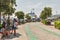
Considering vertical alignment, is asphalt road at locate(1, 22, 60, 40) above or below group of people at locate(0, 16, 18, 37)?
below

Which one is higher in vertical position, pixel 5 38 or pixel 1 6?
pixel 1 6

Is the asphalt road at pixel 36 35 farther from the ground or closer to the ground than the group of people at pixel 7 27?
closer to the ground

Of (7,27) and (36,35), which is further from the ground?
(7,27)

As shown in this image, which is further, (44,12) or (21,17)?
(21,17)

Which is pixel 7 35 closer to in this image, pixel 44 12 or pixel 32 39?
pixel 32 39

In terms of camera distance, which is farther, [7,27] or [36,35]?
[36,35]

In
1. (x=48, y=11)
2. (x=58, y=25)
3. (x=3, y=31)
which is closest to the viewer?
(x=3, y=31)

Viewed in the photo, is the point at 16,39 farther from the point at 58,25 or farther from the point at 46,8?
the point at 46,8

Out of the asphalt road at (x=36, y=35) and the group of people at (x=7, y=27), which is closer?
the group of people at (x=7, y=27)

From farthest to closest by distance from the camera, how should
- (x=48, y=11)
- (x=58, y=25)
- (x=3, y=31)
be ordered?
1. (x=48, y=11)
2. (x=58, y=25)
3. (x=3, y=31)

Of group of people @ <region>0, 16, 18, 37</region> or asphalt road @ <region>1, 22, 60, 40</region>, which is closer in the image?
group of people @ <region>0, 16, 18, 37</region>

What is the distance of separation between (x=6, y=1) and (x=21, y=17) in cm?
5986

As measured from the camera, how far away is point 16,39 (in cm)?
1595

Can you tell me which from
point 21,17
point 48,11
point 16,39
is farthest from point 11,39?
point 21,17
